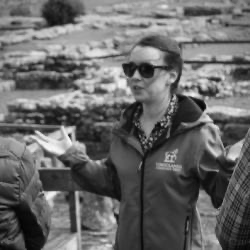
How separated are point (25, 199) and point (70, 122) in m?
6.63

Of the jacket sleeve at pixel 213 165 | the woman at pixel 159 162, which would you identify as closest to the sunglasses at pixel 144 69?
the woman at pixel 159 162

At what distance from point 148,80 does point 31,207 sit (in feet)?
2.64

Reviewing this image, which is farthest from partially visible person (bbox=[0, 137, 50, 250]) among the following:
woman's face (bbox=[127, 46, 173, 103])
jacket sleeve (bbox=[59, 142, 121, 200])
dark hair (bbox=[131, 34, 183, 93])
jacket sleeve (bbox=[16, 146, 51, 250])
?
dark hair (bbox=[131, 34, 183, 93])

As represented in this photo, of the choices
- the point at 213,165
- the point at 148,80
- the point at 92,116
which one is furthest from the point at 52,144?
the point at 92,116

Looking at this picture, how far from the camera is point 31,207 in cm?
247

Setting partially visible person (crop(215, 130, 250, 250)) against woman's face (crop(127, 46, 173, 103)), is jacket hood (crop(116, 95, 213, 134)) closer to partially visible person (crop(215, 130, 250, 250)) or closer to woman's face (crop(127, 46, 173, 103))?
woman's face (crop(127, 46, 173, 103))

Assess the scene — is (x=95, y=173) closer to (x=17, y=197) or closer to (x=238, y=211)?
(x=17, y=197)

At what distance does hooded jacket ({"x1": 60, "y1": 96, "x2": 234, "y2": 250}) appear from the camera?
2.67 meters

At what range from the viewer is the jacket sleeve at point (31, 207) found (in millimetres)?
2412

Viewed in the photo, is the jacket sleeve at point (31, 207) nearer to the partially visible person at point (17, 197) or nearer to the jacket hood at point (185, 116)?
the partially visible person at point (17, 197)

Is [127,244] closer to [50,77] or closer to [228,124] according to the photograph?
[228,124]

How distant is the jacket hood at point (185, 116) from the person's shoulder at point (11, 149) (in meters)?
0.60

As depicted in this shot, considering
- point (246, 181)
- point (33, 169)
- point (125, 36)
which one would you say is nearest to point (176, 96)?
point (33, 169)

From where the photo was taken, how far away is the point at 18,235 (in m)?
2.49
